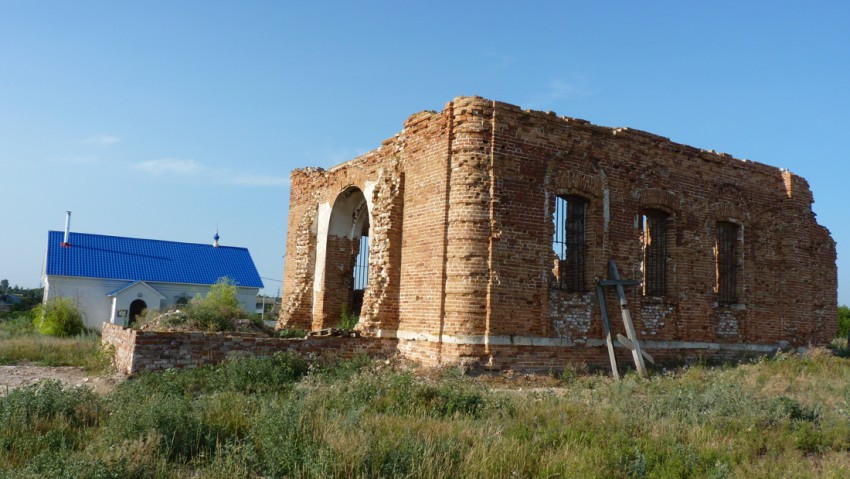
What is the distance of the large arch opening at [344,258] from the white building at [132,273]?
13.3 metres

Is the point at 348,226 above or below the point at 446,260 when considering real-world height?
above

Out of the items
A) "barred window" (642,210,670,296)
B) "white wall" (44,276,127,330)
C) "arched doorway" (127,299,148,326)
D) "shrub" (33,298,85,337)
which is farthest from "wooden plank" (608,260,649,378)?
"white wall" (44,276,127,330)

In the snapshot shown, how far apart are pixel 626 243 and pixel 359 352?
588 centimetres

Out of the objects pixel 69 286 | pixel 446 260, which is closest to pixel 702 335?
pixel 446 260

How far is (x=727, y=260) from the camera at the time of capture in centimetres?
1512

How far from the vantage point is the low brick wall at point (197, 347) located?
10.1m

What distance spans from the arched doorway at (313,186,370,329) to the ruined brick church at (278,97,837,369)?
1.4 inches

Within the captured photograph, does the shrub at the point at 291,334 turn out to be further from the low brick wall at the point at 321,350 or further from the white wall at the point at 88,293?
the white wall at the point at 88,293

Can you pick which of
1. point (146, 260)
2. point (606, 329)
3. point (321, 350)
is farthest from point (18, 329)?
point (606, 329)

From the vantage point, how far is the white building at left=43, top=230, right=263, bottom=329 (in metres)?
26.8

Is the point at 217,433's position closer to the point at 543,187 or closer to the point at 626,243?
the point at 543,187

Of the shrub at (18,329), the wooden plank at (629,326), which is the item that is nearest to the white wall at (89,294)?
the shrub at (18,329)

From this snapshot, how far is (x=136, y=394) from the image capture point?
7602 millimetres

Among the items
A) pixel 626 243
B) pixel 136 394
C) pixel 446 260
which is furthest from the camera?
pixel 626 243
